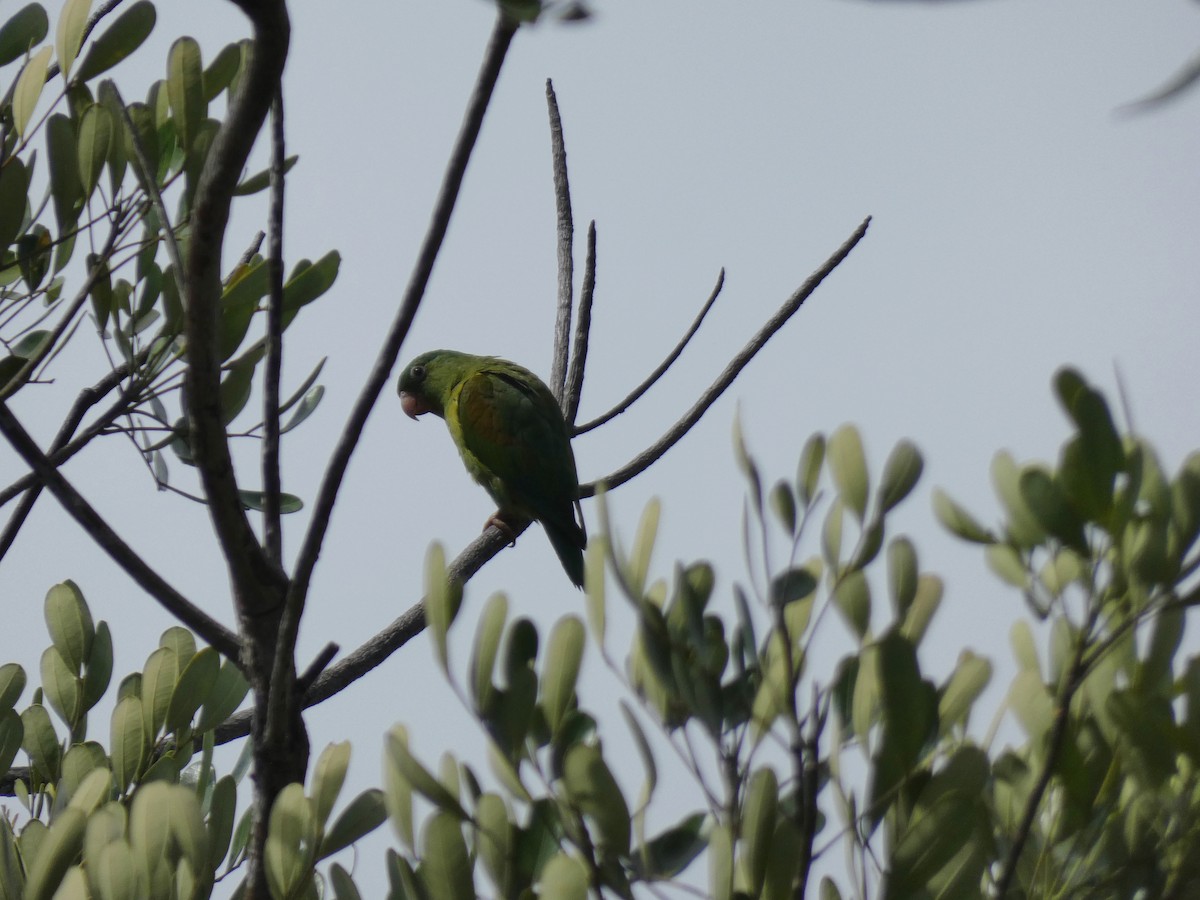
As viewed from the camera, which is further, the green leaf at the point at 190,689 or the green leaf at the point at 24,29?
the green leaf at the point at 24,29

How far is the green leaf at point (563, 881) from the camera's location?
0.94 m

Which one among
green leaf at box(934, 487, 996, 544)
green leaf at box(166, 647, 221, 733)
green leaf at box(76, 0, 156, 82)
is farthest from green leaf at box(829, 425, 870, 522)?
green leaf at box(76, 0, 156, 82)

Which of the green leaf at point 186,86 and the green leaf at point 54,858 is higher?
the green leaf at point 186,86

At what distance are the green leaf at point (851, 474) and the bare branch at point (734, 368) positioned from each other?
1745 millimetres

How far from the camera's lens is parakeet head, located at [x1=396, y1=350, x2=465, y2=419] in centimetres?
551

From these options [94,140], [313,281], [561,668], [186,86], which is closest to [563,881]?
[561,668]

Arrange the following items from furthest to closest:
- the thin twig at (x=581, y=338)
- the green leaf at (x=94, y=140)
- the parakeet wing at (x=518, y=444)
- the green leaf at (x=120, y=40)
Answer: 1. the parakeet wing at (x=518, y=444)
2. the thin twig at (x=581, y=338)
3. the green leaf at (x=120, y=40)
4. the green leaf at (x=94, y=140)

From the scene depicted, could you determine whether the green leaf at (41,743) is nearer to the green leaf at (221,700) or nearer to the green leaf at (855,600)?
the green leaf at (221,700)

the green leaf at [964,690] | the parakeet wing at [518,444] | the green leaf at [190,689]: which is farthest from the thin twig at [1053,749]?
the parakeet wing at [518,444]

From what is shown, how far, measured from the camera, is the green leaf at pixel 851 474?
1104mm

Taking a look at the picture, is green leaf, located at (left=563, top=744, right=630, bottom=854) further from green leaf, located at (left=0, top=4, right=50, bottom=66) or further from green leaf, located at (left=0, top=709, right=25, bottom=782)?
green leaf, located at (left=0, top=4, right=50, bottom=66)

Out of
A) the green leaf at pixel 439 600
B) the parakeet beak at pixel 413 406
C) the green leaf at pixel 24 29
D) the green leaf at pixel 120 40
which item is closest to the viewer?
the green leaf at pixel 439 600

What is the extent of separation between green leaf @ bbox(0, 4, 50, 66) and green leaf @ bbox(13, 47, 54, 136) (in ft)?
0.71

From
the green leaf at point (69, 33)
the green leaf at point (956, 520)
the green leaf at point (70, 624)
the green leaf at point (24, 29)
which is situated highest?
the green leaf at point (24, 29)
